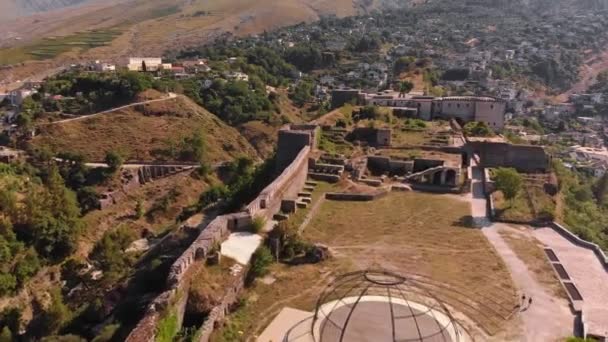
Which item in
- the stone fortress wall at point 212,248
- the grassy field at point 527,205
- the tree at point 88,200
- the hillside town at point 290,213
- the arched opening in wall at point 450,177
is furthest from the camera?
the tree at point 88,200

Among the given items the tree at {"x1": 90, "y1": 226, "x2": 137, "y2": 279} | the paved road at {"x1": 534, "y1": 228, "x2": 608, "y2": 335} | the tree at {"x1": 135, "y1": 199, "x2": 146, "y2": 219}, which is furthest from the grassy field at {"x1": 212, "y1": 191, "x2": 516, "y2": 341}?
the tree at {"x1": 135, "y1": 199, "x2": 146, "y2": 219}

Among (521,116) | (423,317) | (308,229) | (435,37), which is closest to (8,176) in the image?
(308,229)

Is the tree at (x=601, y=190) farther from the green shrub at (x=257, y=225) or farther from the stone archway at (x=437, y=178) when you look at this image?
the green shrub at (x=257, y=225)

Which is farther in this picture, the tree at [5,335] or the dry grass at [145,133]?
the dry grass at [145,133]

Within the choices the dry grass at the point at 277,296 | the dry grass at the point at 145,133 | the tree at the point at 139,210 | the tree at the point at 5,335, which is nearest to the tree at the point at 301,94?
the dry grass at the point at 145,133

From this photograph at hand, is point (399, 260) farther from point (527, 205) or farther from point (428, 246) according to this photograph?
point (527, 205)

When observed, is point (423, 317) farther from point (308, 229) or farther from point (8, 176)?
point (8, 176)
